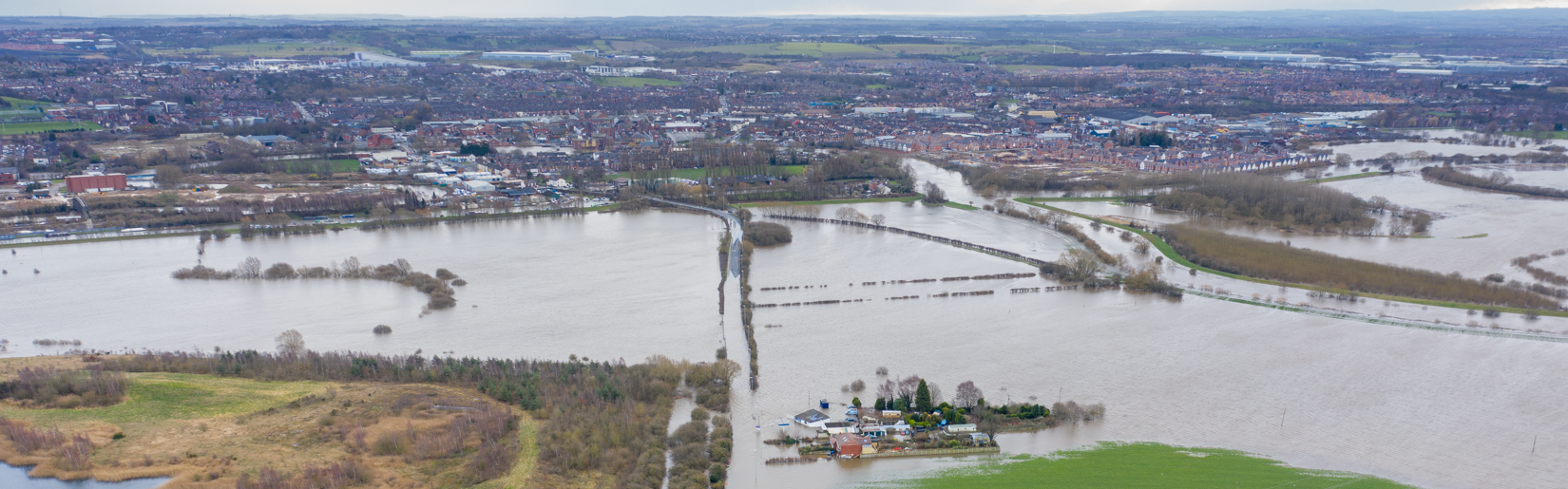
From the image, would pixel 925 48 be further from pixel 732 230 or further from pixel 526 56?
pixel 732 230

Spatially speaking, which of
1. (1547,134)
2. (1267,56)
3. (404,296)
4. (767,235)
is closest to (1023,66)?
(1267,56)

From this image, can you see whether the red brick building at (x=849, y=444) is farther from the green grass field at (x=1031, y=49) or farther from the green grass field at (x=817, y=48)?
the green grass field at (x=1031, y=49)

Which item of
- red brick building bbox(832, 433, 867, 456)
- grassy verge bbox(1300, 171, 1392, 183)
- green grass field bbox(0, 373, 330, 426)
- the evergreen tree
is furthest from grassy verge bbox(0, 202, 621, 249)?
grassy verge bbox(1300, 171, 1392, 183)

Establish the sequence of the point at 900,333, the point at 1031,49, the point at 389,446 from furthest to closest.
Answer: the point at 1031,49 < the point at 900,333 < the point at 389,446

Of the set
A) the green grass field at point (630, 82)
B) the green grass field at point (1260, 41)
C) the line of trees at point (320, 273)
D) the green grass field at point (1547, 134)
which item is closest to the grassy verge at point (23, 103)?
the green grass field at point (630, 82)

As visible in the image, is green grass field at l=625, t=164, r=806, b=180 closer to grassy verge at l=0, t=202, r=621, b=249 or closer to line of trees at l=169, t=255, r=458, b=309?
grassy verge at l=0, t=202, r=621, b=249

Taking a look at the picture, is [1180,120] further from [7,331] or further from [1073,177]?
[7,331]
